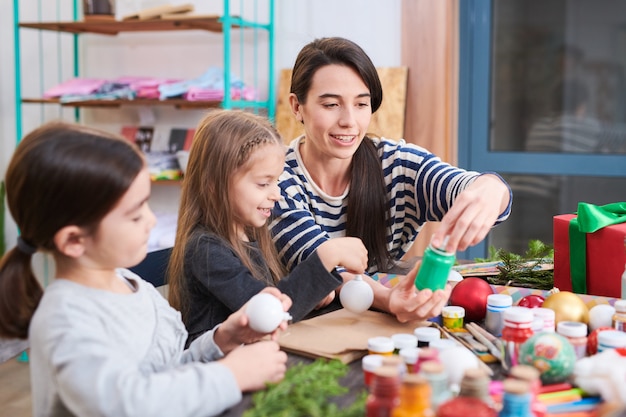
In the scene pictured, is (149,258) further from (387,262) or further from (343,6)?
(343,6)

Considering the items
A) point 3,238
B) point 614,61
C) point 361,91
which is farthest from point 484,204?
point 3,238

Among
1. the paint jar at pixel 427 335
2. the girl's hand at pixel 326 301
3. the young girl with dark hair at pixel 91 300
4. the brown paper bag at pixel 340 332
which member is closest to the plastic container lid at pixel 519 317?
the paint jar at pixel 427 335

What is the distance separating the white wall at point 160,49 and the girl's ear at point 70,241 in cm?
263

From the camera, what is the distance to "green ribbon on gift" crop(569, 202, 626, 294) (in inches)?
54.9

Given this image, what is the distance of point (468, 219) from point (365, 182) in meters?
0.52

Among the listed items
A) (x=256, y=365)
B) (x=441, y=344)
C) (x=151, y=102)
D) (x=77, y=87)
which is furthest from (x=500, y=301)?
(x=77, y=87)

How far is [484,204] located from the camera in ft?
4.28

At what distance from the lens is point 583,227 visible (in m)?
1.41

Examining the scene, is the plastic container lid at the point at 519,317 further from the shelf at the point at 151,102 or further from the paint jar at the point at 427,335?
the shelf at the point at 151,102

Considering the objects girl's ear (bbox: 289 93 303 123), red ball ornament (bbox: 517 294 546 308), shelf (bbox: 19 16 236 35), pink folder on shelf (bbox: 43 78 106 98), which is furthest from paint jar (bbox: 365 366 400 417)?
pink folder on shelf (bbox: 43 78 106 98)

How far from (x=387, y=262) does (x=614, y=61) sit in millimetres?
2244

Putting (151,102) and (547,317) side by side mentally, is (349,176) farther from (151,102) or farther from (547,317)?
(151,102)

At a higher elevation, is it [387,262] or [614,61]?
[614,61]

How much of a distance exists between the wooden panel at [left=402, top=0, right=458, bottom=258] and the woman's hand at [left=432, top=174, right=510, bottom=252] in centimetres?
197
